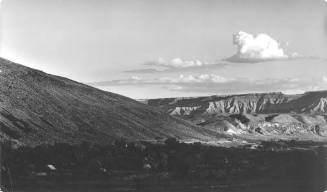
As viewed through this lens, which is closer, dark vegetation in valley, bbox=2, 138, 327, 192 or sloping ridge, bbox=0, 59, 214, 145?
dark vegetation in valley, bbox=2, 138, 327, 192

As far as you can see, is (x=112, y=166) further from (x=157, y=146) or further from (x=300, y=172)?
(x=300, y=172)

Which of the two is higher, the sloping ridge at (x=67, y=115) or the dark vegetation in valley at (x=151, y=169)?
the sloping ridge at (x=67, y=115)

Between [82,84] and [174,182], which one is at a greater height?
[82,84]

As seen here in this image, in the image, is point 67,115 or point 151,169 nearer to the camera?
point 151,169

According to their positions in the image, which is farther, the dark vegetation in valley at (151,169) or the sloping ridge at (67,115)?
the sloping ridge at (67,115)

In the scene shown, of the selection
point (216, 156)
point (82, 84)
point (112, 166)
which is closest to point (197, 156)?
point (216, 156)
